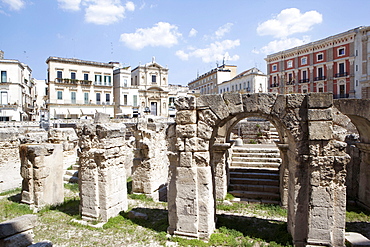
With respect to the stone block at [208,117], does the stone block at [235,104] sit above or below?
above

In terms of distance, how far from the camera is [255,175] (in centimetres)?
1161

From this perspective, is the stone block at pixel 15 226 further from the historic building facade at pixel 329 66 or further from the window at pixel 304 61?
the window at pixel 304 61

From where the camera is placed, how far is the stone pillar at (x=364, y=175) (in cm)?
846

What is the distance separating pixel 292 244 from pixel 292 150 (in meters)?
2.15

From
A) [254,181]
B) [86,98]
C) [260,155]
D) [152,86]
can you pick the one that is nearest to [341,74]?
[260,155]

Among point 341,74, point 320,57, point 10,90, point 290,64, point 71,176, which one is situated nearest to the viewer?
point 71,176

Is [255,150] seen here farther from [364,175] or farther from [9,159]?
[9,159]

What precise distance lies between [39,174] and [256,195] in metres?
8.13

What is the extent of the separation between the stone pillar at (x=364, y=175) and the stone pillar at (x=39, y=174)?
34.6 feet

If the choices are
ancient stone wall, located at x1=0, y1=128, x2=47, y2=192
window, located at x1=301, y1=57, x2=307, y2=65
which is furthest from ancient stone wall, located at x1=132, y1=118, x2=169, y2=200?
window, located at x1=301, y1=57, x2=307, y2=65

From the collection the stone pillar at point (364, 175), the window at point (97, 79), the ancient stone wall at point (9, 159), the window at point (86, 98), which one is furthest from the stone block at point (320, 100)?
the window at point (97, 79)

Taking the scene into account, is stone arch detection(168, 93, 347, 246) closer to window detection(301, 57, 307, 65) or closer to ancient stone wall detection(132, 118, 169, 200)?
ancient stone wall detection(132, 118, 169, 200)

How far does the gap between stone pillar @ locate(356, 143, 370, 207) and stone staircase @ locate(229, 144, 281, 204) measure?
112 inches

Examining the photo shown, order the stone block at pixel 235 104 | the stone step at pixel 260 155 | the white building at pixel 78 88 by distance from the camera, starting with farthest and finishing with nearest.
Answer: the white building at pixel 78 88 < the stone step at pixel 260 155 < the stone block at pixel 235 104
